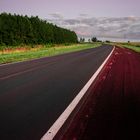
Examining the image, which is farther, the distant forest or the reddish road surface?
the distant forest

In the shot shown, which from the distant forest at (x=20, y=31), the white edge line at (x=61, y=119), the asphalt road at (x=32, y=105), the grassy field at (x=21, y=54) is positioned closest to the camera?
the white edge line at (x=61, y=119)

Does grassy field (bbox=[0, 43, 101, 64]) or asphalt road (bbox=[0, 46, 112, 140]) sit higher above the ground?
asphalt road (bbox=[0, 46, 112, 140])

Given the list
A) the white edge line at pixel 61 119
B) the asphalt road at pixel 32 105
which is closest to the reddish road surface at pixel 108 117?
the white edge line at pixel 61 119

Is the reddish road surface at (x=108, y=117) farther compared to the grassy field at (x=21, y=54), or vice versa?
the grassy field at (x=21, y=54)

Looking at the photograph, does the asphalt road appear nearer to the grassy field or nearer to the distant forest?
the grassy field

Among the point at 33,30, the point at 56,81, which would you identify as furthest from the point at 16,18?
the point at 56,81

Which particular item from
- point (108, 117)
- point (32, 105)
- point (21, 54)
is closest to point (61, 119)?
point (108, 117)

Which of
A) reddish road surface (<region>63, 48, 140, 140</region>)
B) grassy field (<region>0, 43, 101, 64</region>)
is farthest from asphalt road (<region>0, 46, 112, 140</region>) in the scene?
grassy field (<region>0, 43, 101, 64</region>)

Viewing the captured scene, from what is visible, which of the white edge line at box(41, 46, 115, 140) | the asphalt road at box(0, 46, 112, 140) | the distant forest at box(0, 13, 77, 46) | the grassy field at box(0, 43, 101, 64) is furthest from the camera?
the distant forest at box(0, 13, 77, 46)

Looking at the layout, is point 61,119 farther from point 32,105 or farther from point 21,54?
point 21,54

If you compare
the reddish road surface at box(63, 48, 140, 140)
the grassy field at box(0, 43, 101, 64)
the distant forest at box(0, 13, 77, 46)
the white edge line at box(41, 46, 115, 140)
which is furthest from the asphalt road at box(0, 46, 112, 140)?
the distant forest at box(0, 13, 77, 46)

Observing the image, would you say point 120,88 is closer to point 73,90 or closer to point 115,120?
point 73,90

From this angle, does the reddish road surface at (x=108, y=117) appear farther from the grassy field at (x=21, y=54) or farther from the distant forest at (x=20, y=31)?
the distant forest at (x=20, y=31)

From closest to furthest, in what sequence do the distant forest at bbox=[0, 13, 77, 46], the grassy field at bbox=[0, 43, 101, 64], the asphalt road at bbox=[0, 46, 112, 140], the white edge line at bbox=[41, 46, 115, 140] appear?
the white edge line at bbox=[41, 46, 115, 140], the asphalt road at bbox=[0, 46, 112, 140], the grassy field at bbox=[0, 43, 101, 64], the distant forest at bbox=[0, 13, 77, 46]
